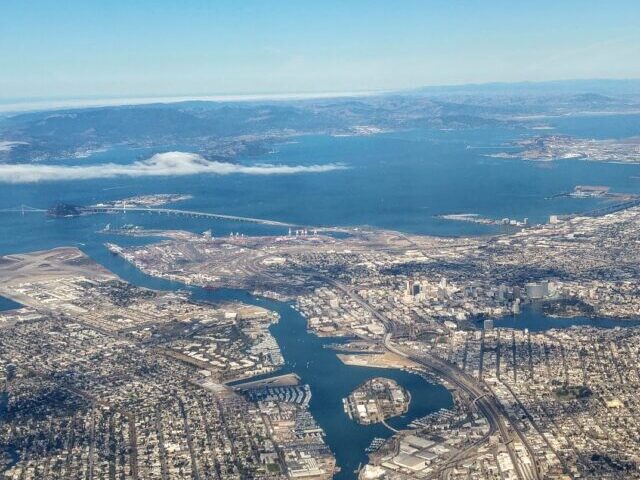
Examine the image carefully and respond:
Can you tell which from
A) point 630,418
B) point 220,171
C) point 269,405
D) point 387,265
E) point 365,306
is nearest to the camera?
point 630,418

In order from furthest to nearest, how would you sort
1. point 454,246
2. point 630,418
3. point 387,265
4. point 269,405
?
point 454,246, point 387,265, point 269,405, point 630,418

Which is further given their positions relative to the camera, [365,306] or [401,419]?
[365,306]

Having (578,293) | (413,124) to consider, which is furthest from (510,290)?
(413,124)

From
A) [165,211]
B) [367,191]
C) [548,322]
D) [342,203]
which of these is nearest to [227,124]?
[367,191]

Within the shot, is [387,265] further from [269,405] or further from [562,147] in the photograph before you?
[562,147]

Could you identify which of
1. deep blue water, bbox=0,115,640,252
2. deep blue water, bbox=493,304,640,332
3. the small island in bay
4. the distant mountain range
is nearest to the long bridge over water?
deep blue water, bbox=0,115,640,252

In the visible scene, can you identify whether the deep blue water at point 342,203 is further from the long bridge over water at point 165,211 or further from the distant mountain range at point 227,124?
the distant mountain range at point 227,124

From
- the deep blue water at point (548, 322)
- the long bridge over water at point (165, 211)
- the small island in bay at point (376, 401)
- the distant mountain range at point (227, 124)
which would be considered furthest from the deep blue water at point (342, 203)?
the distant mountain range at point (227, 124)
